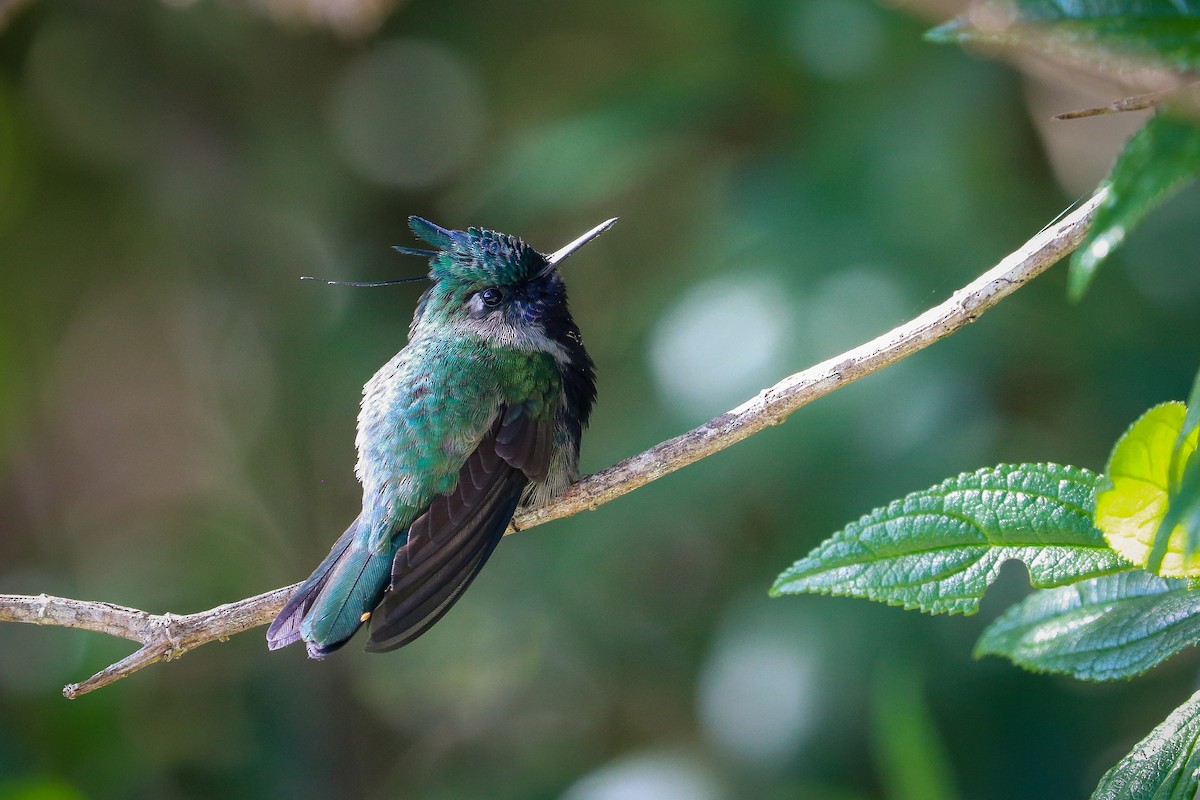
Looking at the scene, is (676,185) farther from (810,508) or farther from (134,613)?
(134,613)

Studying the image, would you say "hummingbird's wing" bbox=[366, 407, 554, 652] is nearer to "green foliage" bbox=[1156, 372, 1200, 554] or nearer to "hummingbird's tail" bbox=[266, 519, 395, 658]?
"hummingbird's tail" bbox=[266, 519, 395, 658]

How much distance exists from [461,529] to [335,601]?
1.22 feet

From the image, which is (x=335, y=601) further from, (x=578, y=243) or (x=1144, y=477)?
(x=1144, y=477)

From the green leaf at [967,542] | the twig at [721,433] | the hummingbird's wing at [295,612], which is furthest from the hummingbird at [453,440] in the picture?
the green leaf at [967,542]

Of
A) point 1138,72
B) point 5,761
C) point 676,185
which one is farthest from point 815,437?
point 5,761

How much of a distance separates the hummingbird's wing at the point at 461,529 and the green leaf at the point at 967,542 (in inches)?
→ 55.2

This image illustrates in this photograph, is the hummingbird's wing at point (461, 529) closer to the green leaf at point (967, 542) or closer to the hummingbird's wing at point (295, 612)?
the hummingbird's wing at point (295, 612)

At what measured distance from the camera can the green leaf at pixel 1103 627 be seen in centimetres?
121

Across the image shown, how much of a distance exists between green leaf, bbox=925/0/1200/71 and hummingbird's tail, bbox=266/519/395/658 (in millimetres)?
2000

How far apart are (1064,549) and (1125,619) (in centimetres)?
10

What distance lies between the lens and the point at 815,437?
164 inches

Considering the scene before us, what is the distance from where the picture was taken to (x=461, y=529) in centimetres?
287

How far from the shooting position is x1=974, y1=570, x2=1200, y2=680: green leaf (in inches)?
47.8

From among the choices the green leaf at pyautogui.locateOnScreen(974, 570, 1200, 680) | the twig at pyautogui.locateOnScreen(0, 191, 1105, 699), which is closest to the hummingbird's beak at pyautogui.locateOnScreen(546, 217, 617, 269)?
the twig at pyautogui.locateOnScreen(0, 191, 1105, 699)
